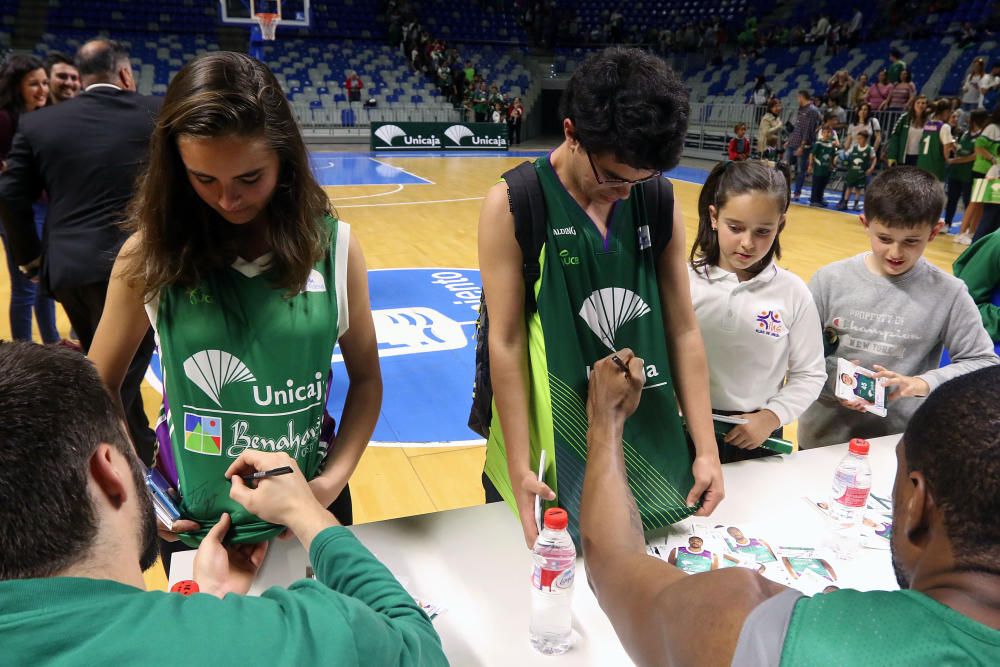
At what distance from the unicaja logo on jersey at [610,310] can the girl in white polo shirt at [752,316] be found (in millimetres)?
568

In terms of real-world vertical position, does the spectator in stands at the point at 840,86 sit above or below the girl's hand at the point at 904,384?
above

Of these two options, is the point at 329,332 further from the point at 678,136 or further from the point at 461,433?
the point at 461,433

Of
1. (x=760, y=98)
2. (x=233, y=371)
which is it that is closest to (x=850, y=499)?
(x=233, y=371)

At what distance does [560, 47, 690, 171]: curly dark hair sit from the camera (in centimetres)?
121

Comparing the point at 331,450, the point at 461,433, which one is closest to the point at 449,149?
the point at 461,433

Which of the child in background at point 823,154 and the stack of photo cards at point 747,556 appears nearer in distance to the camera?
the stack of photo cards at point 747,556

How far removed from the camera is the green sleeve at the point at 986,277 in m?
2.31

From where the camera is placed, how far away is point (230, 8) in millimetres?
10391

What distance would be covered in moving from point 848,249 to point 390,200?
5.78 meters

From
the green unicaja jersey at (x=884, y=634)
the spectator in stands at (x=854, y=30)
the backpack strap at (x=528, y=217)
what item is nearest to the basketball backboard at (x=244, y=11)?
the backpack strap at (x=528, y=217)

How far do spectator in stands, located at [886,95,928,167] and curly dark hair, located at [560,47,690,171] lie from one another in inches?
383

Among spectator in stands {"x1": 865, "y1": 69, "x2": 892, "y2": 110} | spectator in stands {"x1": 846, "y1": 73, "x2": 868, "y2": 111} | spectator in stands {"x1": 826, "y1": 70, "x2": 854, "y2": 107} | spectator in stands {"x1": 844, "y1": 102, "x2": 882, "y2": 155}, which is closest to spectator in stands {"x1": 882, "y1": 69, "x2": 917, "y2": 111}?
spectator in stands {"x1": 865, "y1": 69, "x2": 892, "y2": 110}

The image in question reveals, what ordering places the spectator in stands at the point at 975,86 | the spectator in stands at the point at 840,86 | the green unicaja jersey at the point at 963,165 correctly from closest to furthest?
the green unicaja jersey at the point at 963,165
the spectator in stands at the point at 975,86
the spectator in stands at the point at 840,86

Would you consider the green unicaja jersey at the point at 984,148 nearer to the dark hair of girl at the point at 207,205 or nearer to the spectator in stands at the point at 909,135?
the spectator in stands at the point at 909,135
